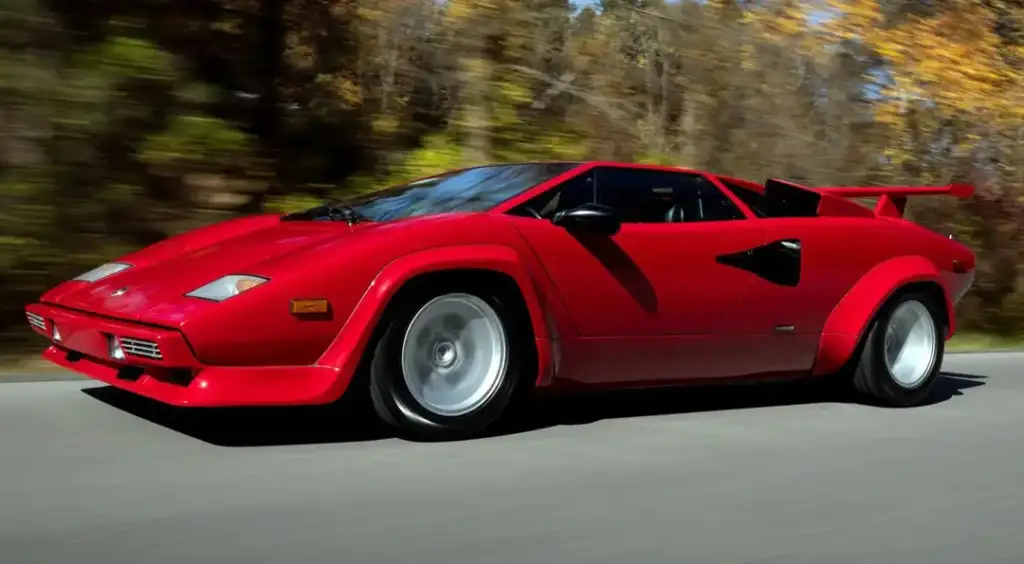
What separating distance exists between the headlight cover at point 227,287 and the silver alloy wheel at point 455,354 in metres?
0.68

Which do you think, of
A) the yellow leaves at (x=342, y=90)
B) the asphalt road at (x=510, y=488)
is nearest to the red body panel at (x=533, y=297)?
the asphalt road at (x=510, y=488)

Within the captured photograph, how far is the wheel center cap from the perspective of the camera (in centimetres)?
504

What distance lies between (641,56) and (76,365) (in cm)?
886

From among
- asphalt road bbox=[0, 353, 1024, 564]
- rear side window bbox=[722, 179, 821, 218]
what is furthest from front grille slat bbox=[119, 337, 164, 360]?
rear side window bbox=[722, 179, 821, 218]

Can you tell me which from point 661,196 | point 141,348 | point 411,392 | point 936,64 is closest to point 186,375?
point 141,348

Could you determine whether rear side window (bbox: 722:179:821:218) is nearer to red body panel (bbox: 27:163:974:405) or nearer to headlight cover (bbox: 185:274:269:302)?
red body panel (bbox: 27:163:974:405)

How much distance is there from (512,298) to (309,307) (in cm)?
96

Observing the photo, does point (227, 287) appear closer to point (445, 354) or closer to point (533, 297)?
point (445, 354)

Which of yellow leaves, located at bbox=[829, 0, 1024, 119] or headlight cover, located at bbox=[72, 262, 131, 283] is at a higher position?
yellow leaves, located at bbox=[829, 0, 1024, 119]

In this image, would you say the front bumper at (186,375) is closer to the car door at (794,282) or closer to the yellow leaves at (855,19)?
the car door at (794,282)

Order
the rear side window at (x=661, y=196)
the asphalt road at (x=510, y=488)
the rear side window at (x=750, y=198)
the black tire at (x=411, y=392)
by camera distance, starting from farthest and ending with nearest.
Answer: the rear side window at (x=750, y=198), the rear side window at (x=661, y=196), the black tire at (x=411, y=392), the asphalt road at (x=510, y=488)

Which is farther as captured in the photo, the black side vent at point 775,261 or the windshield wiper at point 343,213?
the black side vent at point 775,261

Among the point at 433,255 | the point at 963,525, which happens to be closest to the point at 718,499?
the point at 963,525

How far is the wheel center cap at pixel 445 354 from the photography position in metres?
5.04
